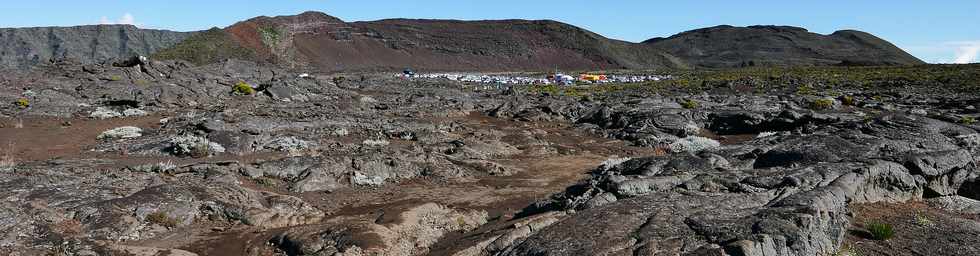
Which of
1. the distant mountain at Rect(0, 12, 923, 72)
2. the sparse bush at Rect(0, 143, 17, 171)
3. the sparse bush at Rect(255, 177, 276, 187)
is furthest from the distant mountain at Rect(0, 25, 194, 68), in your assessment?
the sparse bush at Rect(255, 177, 276, 187)

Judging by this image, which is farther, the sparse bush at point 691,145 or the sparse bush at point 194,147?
the sparse bush at point 691,145

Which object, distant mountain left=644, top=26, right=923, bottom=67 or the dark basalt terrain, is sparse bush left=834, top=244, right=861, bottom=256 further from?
distant mountain left=644, top=26, right=923, bottom=67

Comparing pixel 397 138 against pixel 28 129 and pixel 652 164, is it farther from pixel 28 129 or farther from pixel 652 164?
pixel 28 129

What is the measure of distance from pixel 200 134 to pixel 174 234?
1317cm

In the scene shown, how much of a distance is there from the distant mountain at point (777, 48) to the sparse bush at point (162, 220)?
158122 millimetres

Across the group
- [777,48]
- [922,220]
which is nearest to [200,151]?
[922,220]

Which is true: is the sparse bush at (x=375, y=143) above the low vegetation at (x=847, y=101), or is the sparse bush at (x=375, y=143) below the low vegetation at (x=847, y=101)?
below

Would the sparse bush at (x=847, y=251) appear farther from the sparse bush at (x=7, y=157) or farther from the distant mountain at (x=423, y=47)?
the distant mountain at (x=423, y=47)

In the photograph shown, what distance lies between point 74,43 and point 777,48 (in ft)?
587

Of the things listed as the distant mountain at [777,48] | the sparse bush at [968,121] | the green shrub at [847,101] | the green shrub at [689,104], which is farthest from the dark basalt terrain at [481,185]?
the distant mountain at [777,48]

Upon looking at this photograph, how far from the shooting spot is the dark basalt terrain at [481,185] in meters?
10.7

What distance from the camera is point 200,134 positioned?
2491cm

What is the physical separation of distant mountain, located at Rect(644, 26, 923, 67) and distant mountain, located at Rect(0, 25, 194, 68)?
437 ft

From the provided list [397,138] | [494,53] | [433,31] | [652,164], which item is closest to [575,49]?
[494,53]
